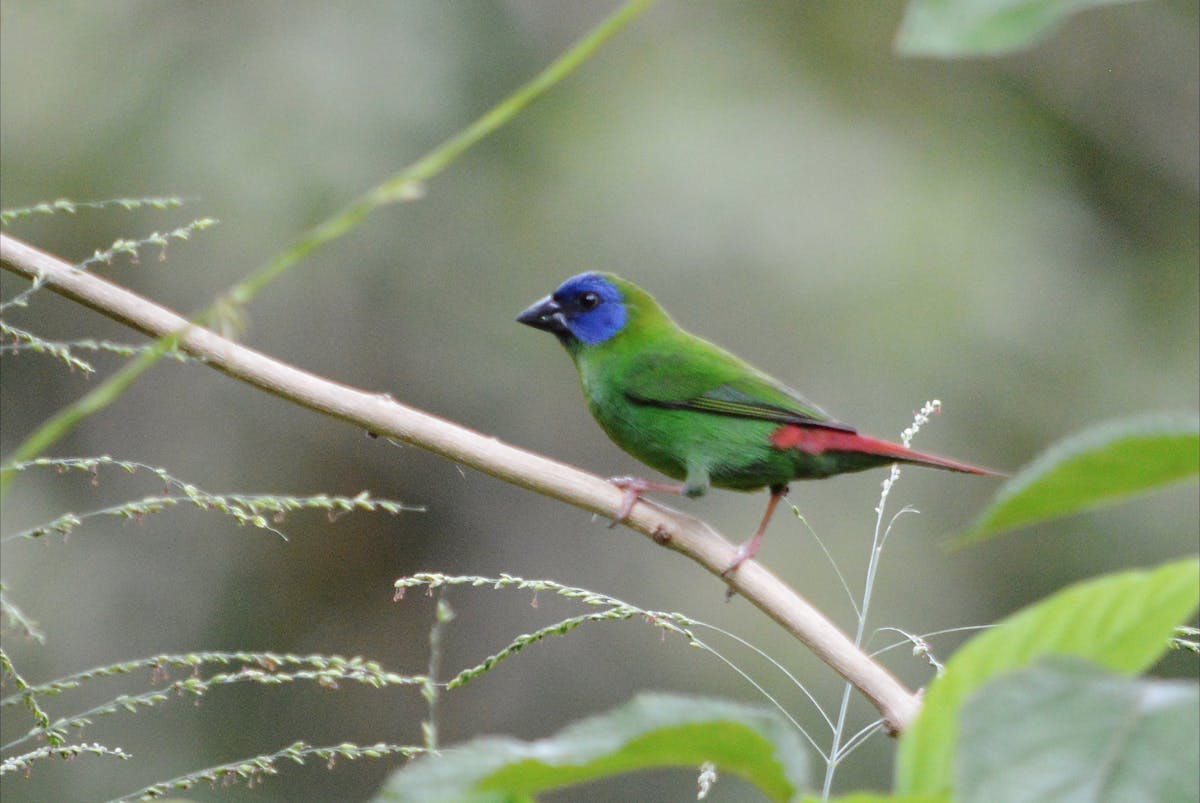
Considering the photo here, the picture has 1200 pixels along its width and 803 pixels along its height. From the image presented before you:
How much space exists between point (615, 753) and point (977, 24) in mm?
361

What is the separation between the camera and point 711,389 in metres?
3.12

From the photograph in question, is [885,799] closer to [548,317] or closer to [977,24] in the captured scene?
[977,24]

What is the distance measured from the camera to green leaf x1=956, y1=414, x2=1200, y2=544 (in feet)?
2.06

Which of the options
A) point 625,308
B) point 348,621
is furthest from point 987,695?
point 348,621

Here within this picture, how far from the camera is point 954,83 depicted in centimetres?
811

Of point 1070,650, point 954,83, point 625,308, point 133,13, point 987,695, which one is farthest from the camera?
point 954,83

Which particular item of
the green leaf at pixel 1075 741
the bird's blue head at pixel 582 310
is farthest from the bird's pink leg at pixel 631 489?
the green leaf at pixel 1075 741

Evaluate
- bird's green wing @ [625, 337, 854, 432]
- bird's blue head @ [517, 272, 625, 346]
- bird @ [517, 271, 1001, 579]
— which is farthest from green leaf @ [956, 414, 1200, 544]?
bird's blue head @ [517, 272, 625, 346]

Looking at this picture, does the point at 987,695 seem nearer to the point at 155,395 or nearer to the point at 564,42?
the point at 155,395

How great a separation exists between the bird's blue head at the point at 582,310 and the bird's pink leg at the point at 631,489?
0.57m

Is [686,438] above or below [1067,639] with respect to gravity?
above

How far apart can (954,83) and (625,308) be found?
535cm

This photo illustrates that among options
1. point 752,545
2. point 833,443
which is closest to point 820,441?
point 833,443

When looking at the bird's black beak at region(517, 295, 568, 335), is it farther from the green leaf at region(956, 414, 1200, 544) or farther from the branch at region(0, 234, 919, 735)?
the green leaf at region(956, 414, 1200, 544)
